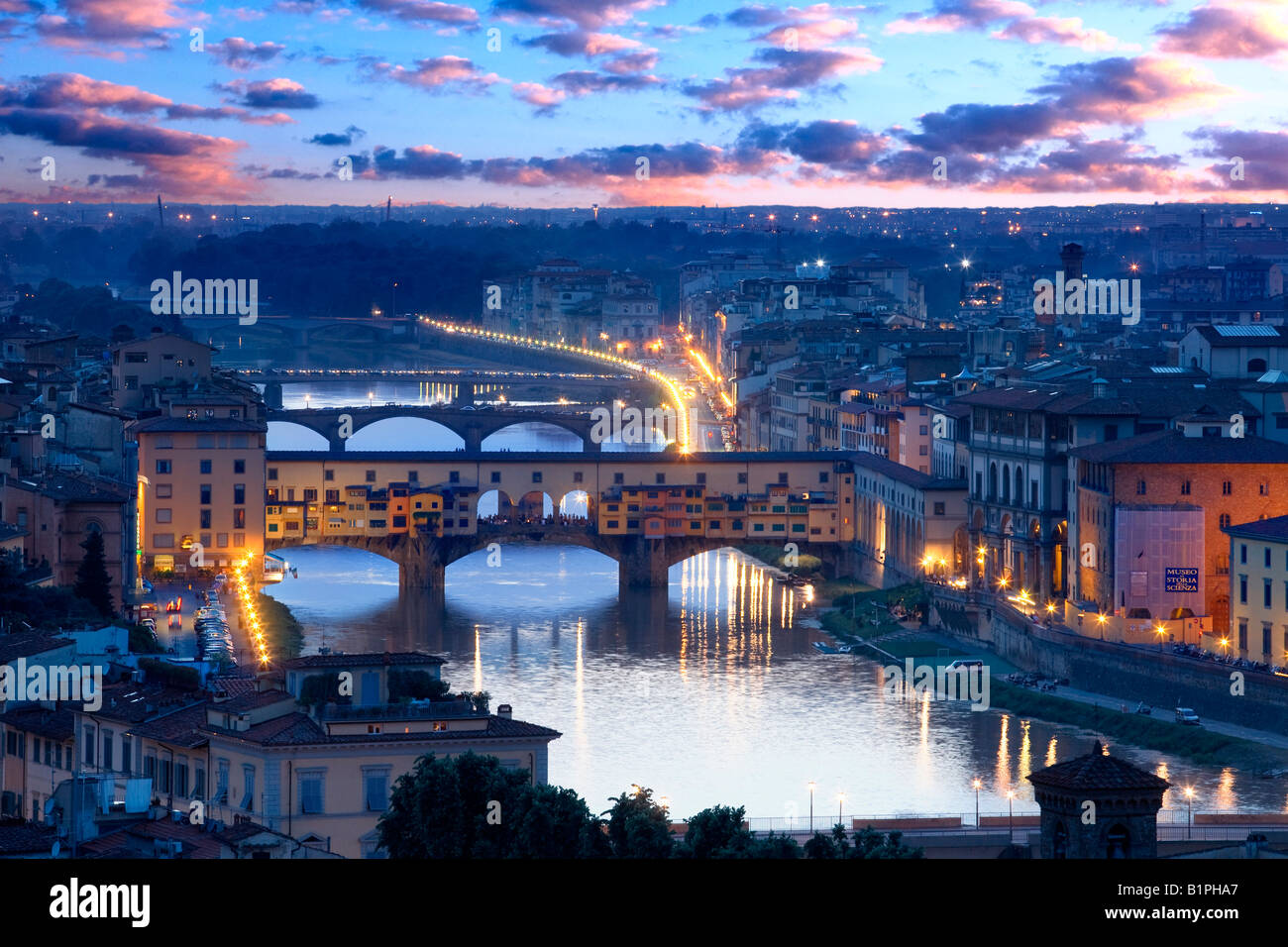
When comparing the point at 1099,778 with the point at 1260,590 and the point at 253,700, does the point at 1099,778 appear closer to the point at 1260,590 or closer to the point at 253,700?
the point at 253,700

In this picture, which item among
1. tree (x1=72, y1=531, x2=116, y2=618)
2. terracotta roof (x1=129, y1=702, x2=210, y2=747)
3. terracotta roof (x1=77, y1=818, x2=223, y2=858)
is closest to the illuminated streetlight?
terracotta roof (x1=129, y1=702, x2=210, y2=747)

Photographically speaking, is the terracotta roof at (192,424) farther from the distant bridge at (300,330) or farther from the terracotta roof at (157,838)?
the distant bridge at (300,330)

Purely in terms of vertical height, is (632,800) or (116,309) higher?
(116,309)

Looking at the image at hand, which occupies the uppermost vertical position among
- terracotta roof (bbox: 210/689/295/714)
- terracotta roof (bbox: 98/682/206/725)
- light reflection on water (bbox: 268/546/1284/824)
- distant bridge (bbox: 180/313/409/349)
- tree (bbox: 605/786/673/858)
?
distant bridge (bbox: 180/313/409/349)

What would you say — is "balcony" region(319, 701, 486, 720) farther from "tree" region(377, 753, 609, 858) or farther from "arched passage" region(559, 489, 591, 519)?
"arched passage" region(559, 489, 591, 519)
